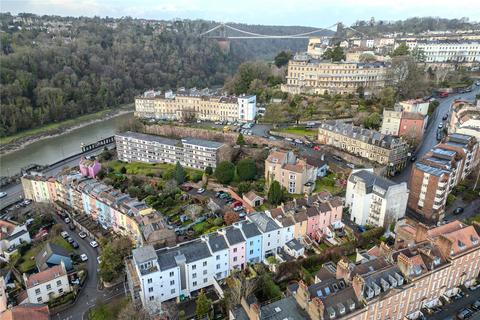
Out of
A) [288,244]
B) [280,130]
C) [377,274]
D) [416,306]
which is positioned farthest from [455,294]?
[280,130]

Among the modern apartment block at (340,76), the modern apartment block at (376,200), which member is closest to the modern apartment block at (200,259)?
the modern apartment block at (376,200)

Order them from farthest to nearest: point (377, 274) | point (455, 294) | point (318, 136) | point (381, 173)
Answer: point (318, 136) < point (381, 173) < point (455, 294) < point (377, 274)

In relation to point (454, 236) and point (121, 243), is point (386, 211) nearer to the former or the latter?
point (454, 236)

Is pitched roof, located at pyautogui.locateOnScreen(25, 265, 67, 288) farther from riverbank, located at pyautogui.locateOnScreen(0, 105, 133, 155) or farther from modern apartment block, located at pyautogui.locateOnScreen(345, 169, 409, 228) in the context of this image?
riverbank, located at pyautogui.locateOnScreen(0, 105, 133, 155)

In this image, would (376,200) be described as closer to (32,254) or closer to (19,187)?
(32,254)

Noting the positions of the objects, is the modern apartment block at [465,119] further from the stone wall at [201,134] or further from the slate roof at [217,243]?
the slate roof at [217,243]

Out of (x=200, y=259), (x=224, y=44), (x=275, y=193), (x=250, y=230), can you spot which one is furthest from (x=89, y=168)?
(x=224, y=44)
